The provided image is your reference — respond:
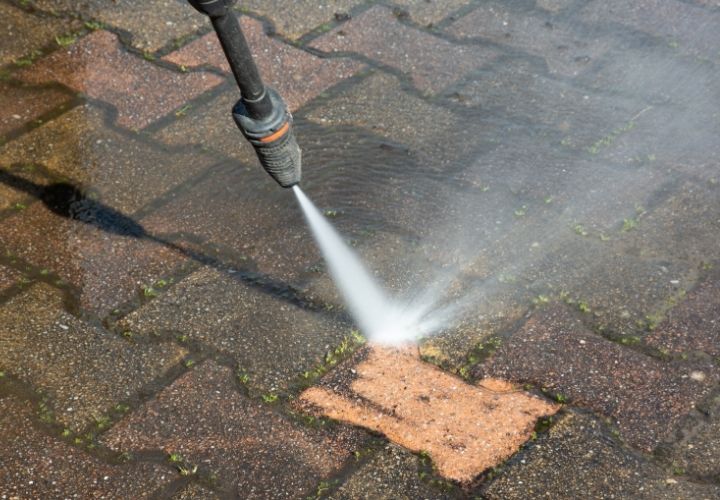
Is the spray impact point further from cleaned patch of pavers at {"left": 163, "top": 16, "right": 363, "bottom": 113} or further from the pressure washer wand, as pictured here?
cleaned patch of pavers at {"left": 163, "top": 16, "right": 363, "bottom": 113}

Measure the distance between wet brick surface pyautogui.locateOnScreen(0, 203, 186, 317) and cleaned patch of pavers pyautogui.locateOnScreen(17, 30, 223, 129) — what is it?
734 millimetres

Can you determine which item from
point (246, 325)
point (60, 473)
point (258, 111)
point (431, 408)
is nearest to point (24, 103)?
point (246, 325)

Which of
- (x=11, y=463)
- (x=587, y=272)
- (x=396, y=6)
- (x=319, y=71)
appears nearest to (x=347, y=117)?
(x=319, y=71)

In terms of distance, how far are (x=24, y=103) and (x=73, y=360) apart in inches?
73.6

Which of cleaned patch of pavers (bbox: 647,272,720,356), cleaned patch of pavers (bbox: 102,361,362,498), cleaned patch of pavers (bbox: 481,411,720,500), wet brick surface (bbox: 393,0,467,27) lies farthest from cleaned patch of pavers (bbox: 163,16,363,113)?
cleaned patch of pavers (bbox: 481,411,720,500)

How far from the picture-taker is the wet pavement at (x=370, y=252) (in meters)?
3.15

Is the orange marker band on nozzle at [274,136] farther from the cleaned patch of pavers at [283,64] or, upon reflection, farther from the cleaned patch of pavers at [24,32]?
the cleaned patch of pavers at [24,32]

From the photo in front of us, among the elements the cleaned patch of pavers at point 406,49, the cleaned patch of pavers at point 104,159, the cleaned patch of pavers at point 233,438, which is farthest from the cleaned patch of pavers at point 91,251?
the cleaned patch of pavers at point 406,49

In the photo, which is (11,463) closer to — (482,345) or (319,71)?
(482,345)

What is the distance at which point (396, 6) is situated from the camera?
18.1ft

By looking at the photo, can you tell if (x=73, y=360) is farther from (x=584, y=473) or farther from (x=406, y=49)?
(x=406, y=49)

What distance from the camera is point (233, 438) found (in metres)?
3.25

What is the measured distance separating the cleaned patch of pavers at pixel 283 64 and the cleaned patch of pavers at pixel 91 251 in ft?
2.87

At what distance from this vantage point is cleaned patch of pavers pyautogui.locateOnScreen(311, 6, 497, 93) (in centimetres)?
498
